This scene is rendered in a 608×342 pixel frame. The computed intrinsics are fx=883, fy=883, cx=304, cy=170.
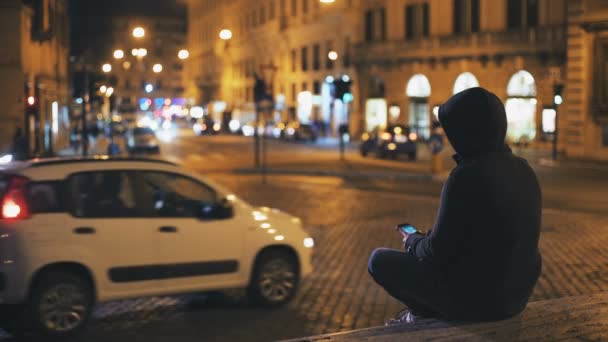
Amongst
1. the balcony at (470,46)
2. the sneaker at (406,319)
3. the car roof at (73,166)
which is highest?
the balcony at (470,46)

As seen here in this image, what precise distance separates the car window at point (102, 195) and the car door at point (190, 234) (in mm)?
154

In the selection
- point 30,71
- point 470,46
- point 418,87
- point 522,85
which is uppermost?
point 470,46

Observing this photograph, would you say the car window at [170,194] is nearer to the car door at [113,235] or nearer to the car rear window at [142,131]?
the car door at [113,235]

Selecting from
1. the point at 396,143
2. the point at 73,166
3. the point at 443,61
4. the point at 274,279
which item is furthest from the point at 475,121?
the point at 443,61

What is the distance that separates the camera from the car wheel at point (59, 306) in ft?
26.5

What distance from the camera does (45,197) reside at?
27.6 feet

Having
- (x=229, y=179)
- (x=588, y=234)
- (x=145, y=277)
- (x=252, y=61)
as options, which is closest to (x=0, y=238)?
(x=145, y=277)

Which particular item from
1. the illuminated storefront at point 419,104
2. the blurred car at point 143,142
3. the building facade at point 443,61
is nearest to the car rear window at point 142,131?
the blurred car at point 143,142

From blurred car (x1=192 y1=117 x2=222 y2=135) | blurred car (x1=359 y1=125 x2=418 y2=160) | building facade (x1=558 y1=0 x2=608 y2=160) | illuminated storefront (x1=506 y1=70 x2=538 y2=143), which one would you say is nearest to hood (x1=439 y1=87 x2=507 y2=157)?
building facade (x1=558 y1=0 x2=608 y2=160)

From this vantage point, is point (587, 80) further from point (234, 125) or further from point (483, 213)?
point (234, 125)

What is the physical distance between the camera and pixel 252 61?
293 feet

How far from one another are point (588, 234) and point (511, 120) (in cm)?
3552

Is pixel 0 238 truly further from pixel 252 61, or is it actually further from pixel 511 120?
pixel 252 61

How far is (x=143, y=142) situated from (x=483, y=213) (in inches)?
1752
